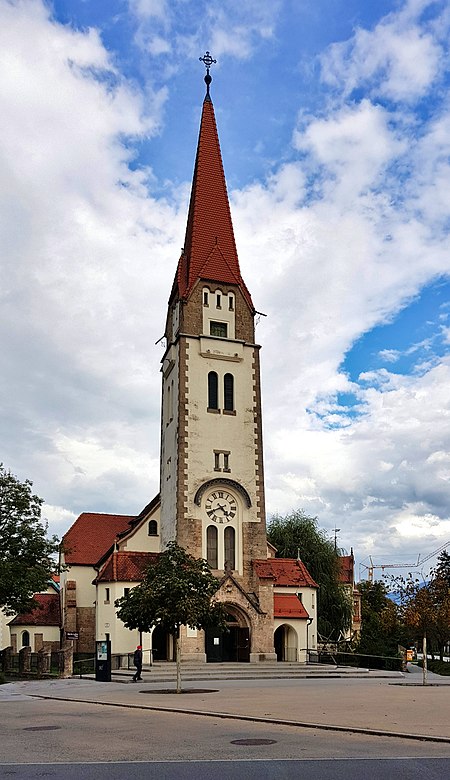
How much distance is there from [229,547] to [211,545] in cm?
117

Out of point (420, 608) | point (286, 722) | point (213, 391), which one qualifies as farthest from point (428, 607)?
point (286, 722)

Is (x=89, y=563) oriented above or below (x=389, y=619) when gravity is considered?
above

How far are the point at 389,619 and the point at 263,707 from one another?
3991 cm

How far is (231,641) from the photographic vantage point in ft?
164

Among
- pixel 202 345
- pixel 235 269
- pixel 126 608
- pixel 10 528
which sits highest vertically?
pixel 235 269

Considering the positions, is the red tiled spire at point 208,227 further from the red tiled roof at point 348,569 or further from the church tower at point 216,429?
the red tiled roof at point 348,569

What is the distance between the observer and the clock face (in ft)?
168

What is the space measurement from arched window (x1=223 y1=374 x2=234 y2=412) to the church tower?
0.06 meters

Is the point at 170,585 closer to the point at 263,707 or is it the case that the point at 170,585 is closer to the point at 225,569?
the point at 263,707

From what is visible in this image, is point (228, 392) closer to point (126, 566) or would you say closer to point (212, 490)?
point (212, 490)

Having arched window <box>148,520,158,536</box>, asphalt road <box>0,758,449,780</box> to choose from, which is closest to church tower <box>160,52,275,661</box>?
arched window <box>148,520,158,536</box>

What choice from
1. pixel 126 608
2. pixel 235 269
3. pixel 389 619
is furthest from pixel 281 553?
pixel 126 608

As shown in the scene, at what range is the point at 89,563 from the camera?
6088 cm

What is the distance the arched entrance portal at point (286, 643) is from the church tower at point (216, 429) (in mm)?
3406
